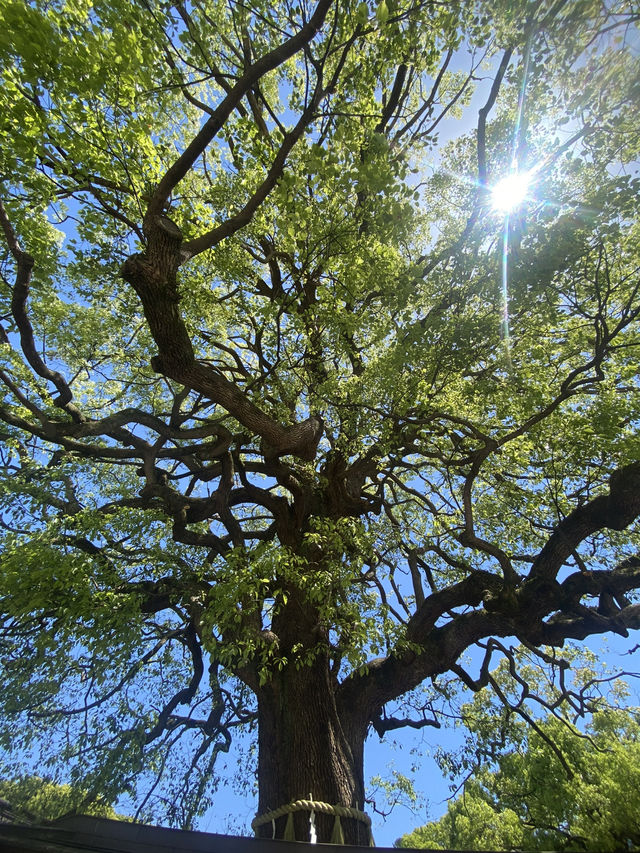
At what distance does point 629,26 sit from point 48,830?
6.34 meters

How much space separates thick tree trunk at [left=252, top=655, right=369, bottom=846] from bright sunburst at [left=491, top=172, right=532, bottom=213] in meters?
6.30

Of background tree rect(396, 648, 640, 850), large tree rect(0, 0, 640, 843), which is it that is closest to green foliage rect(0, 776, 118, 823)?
large tree rect(0, 0, 640, 843)

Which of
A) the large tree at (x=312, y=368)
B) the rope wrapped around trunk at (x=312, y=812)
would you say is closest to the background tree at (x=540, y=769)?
the large tree at (x=312, y=368)

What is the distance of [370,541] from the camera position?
18.4ft

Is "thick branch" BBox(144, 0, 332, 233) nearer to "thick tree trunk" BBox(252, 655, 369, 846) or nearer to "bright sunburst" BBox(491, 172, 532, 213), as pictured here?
"bright sunburst" BBox(491, 172, 532, 213)

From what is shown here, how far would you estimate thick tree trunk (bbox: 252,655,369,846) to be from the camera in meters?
3.83

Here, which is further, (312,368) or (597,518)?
(312,368)

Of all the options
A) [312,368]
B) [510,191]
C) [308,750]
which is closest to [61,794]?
[308,750]

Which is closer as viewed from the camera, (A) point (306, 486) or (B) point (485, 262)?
(B) point (485, 262)

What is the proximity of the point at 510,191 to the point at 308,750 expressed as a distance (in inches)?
284

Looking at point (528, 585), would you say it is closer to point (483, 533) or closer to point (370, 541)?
point (370, 541)

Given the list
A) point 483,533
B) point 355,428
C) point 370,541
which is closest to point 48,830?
point 370,541

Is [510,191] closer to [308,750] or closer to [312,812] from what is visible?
[308,750]

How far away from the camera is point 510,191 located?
5.55 meters
